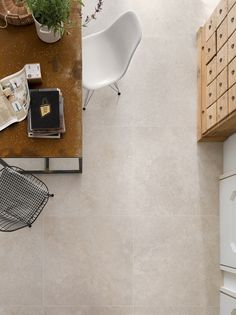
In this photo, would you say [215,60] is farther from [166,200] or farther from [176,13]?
[166,200]

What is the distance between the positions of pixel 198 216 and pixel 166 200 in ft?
0.92

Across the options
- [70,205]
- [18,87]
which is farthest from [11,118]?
[70,205]

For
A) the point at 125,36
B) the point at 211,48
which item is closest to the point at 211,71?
the point at 211,48

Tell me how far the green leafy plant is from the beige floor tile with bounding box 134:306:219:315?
211 centimetres

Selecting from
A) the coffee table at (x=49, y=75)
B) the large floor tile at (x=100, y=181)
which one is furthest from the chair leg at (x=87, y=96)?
the coffee table at (x=49, y=75)

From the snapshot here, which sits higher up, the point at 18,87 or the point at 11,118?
the point at 18,87

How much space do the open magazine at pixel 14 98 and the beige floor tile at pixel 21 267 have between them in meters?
1.12

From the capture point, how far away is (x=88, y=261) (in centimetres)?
341

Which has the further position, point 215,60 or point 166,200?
point 166,200

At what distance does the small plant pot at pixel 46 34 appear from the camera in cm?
262

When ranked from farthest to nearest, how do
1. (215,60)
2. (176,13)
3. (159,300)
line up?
(176,13)
(159,300)
(215,60)

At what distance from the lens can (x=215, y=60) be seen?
321 cm

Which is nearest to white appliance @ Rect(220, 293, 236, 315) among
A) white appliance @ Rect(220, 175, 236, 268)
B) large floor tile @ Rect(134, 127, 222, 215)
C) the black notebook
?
white appliance @ Rect(220, 175, 236, 268)

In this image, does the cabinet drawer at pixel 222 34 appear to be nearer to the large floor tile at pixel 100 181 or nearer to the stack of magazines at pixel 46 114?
the large floor tile at pixel 100 181
